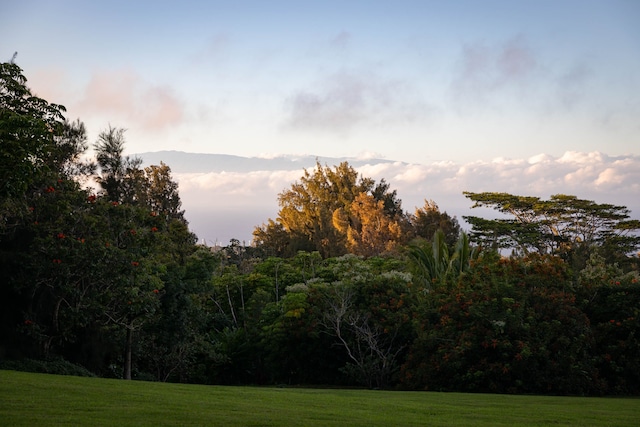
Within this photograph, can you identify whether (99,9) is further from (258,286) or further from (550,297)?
(550,297)

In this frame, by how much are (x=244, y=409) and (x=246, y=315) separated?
19.5m

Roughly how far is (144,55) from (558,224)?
31.2 meters

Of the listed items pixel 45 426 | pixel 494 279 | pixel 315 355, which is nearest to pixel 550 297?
pixel 494 279

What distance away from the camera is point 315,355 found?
25.2 metres

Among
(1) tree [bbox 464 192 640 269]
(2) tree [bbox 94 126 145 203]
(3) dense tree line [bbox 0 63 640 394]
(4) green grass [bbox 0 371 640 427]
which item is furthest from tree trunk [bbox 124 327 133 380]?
(1) tree [bbox 464 192 640 269]

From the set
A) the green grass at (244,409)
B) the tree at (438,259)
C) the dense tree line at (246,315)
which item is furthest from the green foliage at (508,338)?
the green grass at (244,409)

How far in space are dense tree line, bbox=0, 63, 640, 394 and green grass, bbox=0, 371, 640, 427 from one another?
14.6 ft

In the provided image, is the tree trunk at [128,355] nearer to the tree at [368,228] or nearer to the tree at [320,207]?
the tree at [368,228]

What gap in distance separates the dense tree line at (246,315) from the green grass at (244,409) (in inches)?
176

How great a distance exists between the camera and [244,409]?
10711mm

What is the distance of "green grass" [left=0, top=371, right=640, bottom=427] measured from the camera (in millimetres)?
9125

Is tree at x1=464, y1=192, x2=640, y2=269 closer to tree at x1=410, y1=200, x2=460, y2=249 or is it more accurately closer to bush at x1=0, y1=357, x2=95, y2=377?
tree at x1=410, y1=200, x2=460, y2=249

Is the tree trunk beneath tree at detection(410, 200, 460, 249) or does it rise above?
beneath

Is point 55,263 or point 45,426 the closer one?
point 45,426
